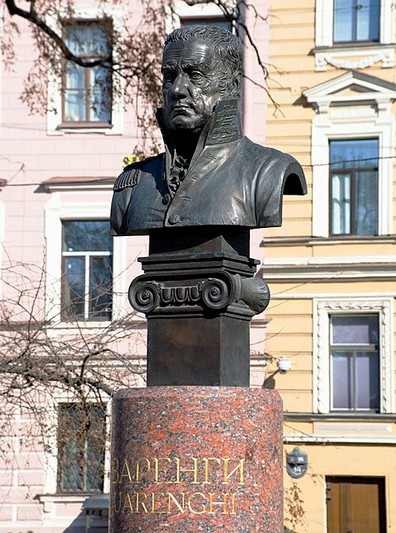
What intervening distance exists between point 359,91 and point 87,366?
7.39 metres

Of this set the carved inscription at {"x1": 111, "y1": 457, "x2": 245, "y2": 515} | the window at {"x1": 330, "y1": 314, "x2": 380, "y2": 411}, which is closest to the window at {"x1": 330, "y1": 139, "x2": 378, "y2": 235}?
the window at {"x1": 330, "y1": 314, "x2": 380, "y2": 411}

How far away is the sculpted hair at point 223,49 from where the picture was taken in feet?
23.7

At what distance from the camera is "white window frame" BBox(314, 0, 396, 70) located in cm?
1894

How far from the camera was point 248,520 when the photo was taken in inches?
261

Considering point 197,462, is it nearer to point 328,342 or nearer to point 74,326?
point 74,326

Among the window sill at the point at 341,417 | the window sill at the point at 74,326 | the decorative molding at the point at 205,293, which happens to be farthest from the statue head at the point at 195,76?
the window sill at the point at 341,417

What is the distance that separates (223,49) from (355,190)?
1196 cm

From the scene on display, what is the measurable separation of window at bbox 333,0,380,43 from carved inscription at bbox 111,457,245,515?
13.3 m

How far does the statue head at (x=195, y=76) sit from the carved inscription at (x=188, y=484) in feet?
5.41

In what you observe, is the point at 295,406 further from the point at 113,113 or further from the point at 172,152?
the point at 172,152

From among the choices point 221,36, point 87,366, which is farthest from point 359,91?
point 221,36

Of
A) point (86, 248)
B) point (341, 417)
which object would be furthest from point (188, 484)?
point (86, 248)

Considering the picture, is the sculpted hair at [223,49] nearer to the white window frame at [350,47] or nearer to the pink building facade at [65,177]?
the pink building facade at [65,177]

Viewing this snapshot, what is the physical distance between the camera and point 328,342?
18906mm
